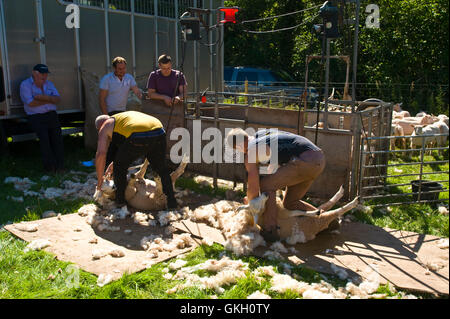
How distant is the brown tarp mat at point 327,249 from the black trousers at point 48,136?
97.6 inches

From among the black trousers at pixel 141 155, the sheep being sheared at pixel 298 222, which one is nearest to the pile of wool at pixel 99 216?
the black trousers at pixel 141 155

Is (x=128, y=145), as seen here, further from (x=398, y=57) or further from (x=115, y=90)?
(x=398, y=57)

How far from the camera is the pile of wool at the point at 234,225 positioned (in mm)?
4797

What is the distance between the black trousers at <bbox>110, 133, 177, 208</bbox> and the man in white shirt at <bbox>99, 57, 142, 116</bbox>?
2076mm

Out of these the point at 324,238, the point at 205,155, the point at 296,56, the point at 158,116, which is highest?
the point at 296,56

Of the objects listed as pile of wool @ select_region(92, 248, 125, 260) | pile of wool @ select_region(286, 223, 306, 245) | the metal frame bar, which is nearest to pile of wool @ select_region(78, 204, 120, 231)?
pile of wool @ select_region(92, 248, 125, 260)

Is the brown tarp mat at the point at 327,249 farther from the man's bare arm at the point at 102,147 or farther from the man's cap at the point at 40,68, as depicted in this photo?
the man's cap at the point at 40,68

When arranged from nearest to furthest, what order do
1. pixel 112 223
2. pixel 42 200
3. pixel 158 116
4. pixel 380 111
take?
pixel 112 223 → pixel 42 200 → pixel 380 111 → pixel 158 116

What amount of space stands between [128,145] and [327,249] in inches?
115

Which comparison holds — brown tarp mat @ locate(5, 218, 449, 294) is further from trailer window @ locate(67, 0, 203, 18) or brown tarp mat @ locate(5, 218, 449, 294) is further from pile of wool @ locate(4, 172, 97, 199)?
trailer window @ locate(67, 0, 203, 18)

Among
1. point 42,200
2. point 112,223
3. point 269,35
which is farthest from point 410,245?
point 269,35

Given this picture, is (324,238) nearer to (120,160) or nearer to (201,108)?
(120,160)

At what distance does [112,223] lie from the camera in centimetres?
574

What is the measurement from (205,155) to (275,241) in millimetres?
3101
